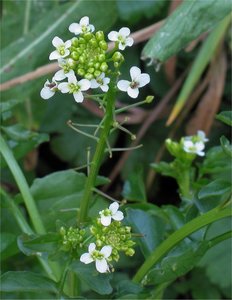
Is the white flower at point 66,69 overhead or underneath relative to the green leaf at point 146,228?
overhead

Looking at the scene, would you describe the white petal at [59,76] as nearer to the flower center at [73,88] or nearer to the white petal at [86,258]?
the flower center at [73,88]

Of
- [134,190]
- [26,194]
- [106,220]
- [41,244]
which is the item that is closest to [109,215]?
[106,220]

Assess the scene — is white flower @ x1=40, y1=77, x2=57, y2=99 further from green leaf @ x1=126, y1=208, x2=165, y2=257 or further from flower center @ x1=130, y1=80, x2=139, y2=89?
green leaf @ x1=126, y1=208, x2=165, y2=257

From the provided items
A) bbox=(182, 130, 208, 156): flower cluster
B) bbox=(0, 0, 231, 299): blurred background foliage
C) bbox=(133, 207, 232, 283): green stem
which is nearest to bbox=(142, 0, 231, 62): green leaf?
bbox=(0, 0, 231, 299): blurred background foliage

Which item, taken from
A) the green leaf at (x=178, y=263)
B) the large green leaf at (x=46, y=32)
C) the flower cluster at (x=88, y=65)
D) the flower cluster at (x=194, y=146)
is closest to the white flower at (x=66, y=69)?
the flower cluster at (x=88, y=65)

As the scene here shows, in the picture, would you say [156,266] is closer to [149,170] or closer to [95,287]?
[95,287]

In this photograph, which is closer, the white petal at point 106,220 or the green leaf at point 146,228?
the white petal at point 106,220
